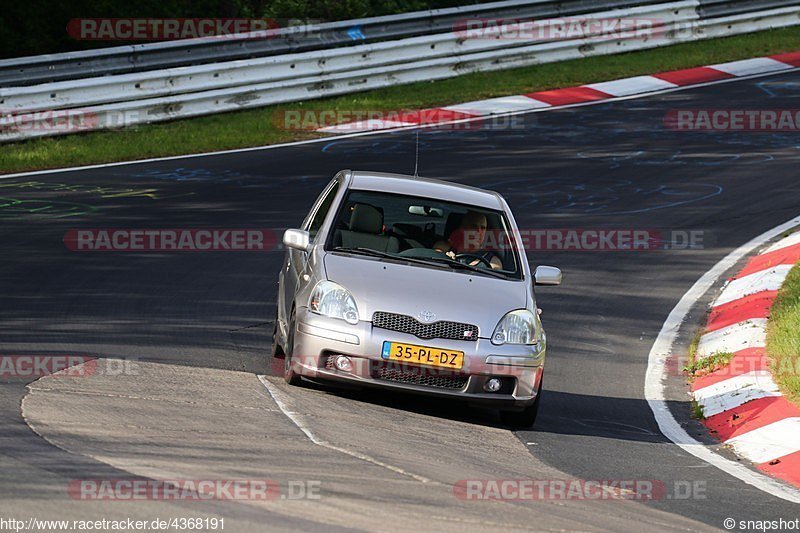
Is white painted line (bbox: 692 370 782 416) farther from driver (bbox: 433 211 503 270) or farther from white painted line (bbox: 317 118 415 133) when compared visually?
white painted line (bbox: 317 118 415 133)

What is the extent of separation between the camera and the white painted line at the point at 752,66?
23.2 meters

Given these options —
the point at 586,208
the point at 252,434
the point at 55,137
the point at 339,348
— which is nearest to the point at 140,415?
the point at 252,434

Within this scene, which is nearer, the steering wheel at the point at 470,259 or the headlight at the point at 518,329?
the headlight at the point at 518,329

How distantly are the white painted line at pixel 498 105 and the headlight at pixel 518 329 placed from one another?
39.6 ft

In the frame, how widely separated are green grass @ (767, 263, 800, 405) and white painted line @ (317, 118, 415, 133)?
27.7 ft

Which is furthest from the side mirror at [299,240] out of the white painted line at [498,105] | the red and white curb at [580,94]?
the white painted line at [498,105]

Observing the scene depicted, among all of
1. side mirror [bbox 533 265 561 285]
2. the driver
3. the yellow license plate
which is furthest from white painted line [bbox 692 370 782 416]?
the yellow license plate

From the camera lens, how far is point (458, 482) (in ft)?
21.6

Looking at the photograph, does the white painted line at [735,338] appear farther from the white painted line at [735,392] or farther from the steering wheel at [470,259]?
the steering wheel at [470,259]

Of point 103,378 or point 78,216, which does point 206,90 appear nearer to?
point 78,216

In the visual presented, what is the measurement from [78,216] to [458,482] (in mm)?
8407

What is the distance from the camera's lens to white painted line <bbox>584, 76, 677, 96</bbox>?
21.9 meters

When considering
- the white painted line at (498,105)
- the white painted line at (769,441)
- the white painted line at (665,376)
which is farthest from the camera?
the white painted line at (498,105)

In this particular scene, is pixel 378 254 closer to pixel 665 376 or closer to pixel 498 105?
pixel 665 376
